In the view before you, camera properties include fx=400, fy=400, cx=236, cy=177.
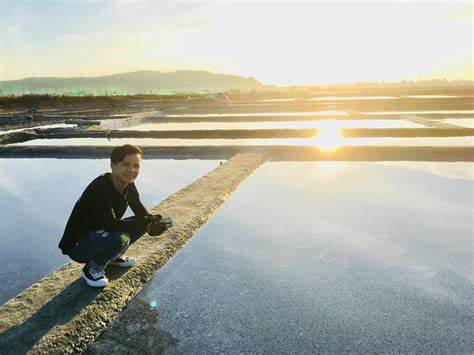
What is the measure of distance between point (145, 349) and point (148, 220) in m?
0.72

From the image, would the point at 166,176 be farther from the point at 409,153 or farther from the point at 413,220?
the point at 409,153

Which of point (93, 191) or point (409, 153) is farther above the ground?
point (93, 191)

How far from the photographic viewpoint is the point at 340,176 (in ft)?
20.2

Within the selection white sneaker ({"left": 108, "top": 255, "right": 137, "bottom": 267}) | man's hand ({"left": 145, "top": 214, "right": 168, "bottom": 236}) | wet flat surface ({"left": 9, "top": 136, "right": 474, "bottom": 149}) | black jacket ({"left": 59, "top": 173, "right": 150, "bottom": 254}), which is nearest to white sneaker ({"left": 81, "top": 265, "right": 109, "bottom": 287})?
black jacket ({"left": 59, "top": 173, "right": 150, "bottom": 254})

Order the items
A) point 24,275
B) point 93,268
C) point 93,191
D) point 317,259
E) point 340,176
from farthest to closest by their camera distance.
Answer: point 340,176, point 317,259, point 24,275, point 93,268, point 93,191

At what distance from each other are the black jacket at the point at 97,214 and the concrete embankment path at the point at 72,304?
0.32 m

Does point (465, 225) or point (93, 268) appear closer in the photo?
point (93, 268)

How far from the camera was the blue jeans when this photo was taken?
2.40 m

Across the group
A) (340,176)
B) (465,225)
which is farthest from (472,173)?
(465,225)

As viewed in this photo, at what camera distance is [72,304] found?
237 cm

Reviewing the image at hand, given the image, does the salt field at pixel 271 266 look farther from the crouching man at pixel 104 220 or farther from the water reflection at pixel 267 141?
the water reflection at pixel 267 141

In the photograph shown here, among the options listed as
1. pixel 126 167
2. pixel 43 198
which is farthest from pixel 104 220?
pixel 43 198

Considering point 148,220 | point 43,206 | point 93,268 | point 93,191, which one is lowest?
point 43,206

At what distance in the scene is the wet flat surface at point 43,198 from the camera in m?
3.25
